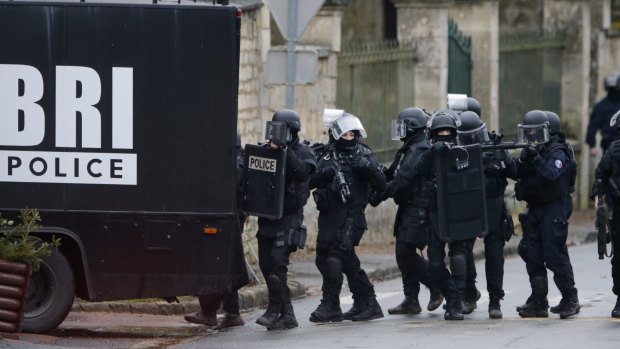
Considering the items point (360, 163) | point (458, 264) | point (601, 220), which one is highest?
point (360, 163)

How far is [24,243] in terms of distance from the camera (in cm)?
1175

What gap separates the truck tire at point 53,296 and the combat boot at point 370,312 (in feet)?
8.32

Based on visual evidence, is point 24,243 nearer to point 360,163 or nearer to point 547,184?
point 360,163

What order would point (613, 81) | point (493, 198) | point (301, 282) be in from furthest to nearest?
point (613, 81), point (301, 282), point (493, 198)

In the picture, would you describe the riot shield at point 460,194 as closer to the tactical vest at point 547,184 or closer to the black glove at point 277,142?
the tactical vest at point 547,184

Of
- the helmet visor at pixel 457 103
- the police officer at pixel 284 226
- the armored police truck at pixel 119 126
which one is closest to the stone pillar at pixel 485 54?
the helmet visor at pixel 457 103

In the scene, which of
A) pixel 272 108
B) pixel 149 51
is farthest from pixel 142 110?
pixel 272 108

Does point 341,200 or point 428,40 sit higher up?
point 428,40

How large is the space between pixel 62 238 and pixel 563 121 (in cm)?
1556

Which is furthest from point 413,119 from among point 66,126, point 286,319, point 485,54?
point 485,54

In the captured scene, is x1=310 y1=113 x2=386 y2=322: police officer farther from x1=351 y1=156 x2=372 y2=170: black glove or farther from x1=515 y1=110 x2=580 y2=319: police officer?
x1=515 y1=110 x2=580 y2=319: police officer

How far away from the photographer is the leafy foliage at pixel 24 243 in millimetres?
11750

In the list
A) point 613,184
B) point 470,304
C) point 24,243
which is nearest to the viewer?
point 24,243

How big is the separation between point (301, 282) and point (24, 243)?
5.26 meters
